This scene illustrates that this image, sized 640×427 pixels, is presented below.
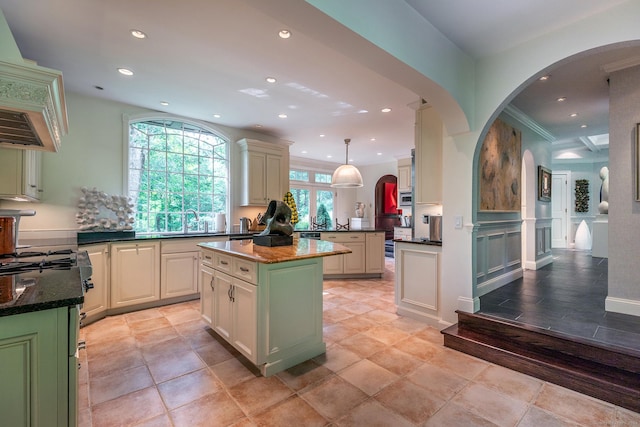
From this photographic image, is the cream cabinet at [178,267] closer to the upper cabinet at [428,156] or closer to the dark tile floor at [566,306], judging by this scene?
the upper cabinet at [428,156]

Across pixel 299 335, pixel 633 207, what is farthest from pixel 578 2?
pixel 299 335

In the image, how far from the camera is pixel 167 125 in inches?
179

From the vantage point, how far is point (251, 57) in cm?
276

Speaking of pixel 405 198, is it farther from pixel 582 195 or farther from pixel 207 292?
pixel 207 292

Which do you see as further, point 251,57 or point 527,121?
point 527,121

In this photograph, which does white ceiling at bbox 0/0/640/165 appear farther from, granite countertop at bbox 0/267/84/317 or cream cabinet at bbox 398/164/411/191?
cream cabinet at bbox 398/164/411/191

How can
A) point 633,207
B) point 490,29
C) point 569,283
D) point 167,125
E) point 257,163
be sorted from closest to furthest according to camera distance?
point 490,29
point 633,207
point 569,283
point 167,125
point 257,163

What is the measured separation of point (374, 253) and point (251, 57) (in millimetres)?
3752

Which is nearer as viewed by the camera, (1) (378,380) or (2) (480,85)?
(1) (378,380)

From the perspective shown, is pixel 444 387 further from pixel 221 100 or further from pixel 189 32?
pixel 221 100

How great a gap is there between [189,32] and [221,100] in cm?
150

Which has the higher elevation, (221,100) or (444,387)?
(221,100)

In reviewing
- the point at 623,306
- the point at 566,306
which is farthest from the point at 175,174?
the point at 623,306

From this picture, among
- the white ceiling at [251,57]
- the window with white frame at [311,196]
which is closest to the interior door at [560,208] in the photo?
the white ceiling at [251,57]
